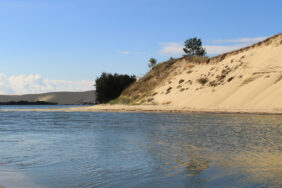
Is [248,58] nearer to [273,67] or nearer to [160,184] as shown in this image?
[273,67]

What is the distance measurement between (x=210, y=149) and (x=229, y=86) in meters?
38.2

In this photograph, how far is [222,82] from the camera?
52906mm

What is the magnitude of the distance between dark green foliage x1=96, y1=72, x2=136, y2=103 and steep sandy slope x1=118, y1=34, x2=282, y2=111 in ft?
14.8

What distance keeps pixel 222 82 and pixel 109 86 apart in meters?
Result: 29.5

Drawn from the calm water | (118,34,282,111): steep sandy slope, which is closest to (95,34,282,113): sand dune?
(118,34,282,111): steep sandy slope

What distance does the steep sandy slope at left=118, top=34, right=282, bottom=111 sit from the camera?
142 feet

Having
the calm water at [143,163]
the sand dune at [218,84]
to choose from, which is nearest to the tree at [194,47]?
the sand dune at [218,84]

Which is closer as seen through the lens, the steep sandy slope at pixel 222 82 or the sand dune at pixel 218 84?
the sand dune at pixel 218 84

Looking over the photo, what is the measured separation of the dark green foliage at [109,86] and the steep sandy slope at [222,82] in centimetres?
451

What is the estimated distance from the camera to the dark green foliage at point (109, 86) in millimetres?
75938

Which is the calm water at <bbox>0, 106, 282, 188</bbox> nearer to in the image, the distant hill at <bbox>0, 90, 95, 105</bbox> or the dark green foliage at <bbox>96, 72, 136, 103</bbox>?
the dark green foliage at <bbox>96, 72, 136, 103</bbox>

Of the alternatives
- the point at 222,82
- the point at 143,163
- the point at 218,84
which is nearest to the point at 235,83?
the point at 222,82

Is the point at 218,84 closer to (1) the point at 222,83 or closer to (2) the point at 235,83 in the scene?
(1) the point at 222,83

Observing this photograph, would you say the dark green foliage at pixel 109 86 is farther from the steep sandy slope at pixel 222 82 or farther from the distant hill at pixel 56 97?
the distant hill at pixel 56 97
